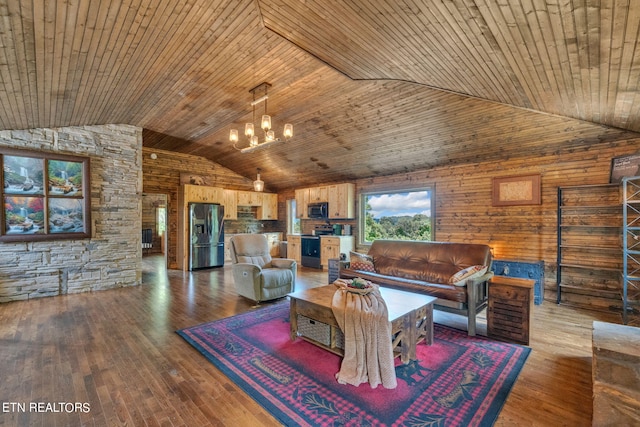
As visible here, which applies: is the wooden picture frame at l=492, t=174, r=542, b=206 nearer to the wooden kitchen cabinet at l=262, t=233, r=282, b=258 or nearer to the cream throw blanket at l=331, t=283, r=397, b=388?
the cream throw blanket at l=331, t=283, r=397, b=388

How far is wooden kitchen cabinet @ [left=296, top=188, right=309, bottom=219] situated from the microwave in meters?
0.18

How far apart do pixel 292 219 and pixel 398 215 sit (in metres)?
3.78

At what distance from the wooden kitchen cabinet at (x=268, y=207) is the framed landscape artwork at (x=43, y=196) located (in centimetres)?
458

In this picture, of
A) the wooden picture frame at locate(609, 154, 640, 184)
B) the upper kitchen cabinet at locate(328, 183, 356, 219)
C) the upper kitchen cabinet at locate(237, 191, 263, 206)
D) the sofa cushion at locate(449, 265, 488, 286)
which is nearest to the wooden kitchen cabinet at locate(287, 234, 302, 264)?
the upper kitchen cabinet at locate(328, 183, 356, 219)

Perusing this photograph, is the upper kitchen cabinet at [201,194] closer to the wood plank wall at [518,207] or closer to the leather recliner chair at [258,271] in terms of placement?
the leather recliner chair at [258,271]

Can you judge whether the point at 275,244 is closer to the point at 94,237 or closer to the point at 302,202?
the point at 302,202

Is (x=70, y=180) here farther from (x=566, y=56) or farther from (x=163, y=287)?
(x=566, y=56)

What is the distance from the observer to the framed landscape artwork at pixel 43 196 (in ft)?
14.4

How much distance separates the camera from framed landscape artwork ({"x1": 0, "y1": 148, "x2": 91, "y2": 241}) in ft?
14.4

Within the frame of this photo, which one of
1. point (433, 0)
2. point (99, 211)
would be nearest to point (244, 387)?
point (433, 0)

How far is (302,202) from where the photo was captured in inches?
325

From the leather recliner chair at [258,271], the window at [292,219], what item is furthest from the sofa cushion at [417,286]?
the window at [292,219]

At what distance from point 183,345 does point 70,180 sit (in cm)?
414

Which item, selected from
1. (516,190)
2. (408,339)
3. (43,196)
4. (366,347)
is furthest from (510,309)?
(43,196)
